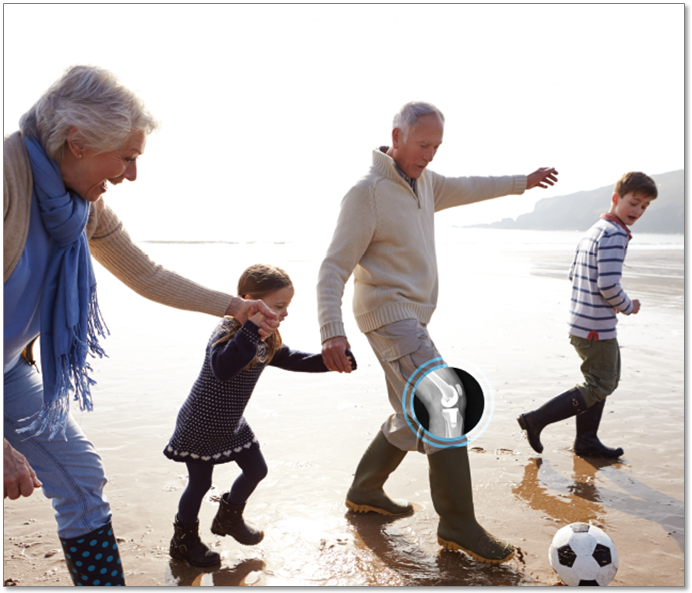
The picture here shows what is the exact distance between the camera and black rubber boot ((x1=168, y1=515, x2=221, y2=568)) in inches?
119

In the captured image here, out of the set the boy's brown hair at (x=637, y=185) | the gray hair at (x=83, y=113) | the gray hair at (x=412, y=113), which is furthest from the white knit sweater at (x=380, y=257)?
the boy's brown hair at (x=637, y=185)

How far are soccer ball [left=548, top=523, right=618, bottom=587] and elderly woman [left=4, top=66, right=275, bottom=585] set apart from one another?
6.29 feet

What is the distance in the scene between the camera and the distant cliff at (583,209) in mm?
88062

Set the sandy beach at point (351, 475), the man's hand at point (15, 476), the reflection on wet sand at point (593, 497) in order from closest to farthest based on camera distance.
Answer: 1. the man's hand at point (15, 476)
2. the sandy beach at point (351, 475)
3. the reflection on wet sand at point (593, 497)

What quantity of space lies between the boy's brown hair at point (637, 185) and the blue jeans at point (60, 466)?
398 cm

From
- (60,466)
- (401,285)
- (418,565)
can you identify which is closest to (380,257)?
(401,285)

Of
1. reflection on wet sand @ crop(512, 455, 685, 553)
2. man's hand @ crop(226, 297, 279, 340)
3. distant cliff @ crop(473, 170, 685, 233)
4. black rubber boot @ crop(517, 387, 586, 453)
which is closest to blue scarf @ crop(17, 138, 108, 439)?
man's hand @ crop(226, 297, 279, 340)

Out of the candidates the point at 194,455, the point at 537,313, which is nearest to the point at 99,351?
the point at 194,455

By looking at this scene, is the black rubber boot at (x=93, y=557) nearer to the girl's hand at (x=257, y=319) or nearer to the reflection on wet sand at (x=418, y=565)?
the girl's hand at (x=257, y=319)

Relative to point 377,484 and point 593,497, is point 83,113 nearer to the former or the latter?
point 377,484

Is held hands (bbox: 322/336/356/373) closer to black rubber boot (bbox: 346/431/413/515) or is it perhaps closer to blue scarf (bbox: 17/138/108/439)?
black rubber boot (bbox: 346/431/413/515)

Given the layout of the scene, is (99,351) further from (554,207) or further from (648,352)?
(554,207)

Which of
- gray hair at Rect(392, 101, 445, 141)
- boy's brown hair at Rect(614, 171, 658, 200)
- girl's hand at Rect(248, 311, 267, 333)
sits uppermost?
gray hair at Rect(392, 101, 445, 141)

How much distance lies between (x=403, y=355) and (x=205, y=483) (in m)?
1.19
